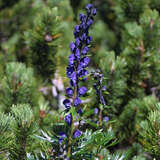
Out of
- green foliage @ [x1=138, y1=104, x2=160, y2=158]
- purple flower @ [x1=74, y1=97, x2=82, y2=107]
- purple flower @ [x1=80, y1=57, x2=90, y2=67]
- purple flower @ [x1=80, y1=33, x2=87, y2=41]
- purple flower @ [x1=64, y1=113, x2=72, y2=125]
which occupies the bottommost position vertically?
green foliage @ [x1=138, y1=104, x2=160, y2=158]

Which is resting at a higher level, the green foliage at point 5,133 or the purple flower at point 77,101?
the purple flower at point 77,101

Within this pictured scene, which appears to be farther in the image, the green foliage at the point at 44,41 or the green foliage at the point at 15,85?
the green foliage at the point at 44,41

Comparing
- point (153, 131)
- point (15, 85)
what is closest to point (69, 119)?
point (153, 131)

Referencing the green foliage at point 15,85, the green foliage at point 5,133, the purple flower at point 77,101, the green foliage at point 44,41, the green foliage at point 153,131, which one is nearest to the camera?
the purple flower at point 77,101

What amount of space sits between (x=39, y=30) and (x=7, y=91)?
1.58 feet

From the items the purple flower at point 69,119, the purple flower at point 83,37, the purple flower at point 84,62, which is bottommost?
the purple flower at point 69,119

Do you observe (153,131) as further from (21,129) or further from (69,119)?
(21,129)

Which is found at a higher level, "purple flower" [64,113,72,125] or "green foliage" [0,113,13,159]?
"purple flower" [64,113,72,125]

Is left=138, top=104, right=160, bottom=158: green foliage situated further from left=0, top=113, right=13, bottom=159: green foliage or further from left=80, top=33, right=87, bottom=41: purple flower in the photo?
left=0, top=113, right=13, bottom=159: green foliage

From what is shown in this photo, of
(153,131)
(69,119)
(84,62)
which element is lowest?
(153,131)

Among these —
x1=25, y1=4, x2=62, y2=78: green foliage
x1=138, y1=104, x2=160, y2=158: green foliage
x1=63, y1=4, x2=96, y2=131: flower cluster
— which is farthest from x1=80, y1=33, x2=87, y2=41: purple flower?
x1=25, y1=4, x2=62, y2=78: green foliage

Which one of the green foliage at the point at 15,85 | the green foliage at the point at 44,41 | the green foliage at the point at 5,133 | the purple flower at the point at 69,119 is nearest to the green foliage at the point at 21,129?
the green foliage at the point at 5,133

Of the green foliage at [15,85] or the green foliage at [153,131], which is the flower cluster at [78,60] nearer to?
the green foliage at [153,131]

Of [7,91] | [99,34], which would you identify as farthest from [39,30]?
[99,34]
